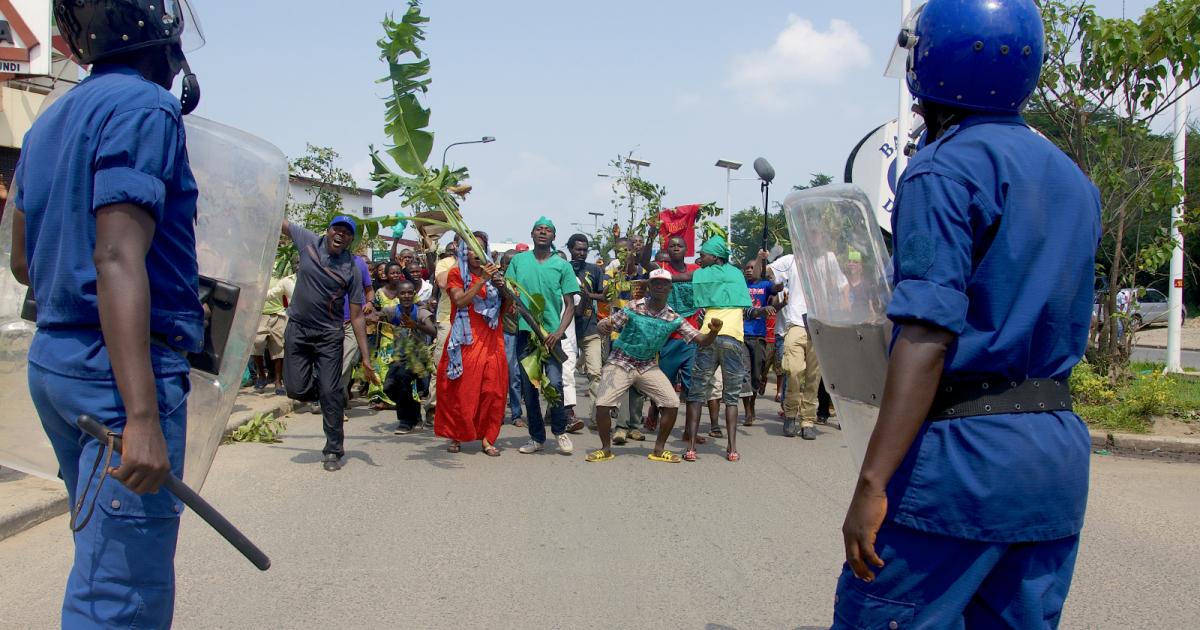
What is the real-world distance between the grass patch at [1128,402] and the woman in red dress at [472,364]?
5.51m

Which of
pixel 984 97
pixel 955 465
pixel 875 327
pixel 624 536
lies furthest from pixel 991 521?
pixel 624 536

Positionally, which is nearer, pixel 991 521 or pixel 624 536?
pixel 991 521

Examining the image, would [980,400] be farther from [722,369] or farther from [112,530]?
[722,369]

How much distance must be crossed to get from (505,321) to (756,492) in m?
2.82

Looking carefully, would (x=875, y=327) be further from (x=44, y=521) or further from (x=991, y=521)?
(x=44, y=521)

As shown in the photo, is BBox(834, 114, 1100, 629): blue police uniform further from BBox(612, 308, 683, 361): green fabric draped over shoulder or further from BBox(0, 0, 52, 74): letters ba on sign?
BBox(0, 0, 52, 74): letters ba on sign

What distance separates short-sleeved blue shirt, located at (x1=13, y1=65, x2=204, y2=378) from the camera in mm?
2203

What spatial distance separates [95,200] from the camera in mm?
2162

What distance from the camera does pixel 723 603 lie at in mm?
4348

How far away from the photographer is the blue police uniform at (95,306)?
2.18 metres

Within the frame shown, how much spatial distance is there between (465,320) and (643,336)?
5.09ft

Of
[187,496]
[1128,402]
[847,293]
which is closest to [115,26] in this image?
[187,496]

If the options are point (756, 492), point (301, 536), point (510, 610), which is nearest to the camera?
point (510, 610)

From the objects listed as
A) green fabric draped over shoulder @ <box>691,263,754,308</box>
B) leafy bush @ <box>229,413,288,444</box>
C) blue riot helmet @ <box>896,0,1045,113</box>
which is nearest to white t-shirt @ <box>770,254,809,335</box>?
green fabric draped over shoulder @ <box>691,263,754,308</box>
